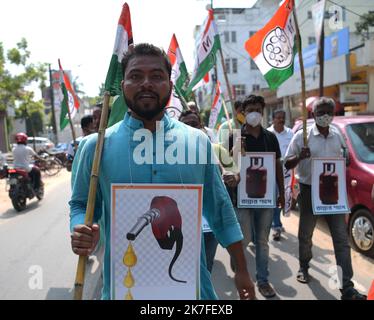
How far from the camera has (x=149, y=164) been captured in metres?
1.80

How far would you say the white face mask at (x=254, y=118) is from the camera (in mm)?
4051

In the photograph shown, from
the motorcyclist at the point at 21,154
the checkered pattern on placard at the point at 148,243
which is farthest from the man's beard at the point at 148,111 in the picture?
the motorcyclist at the point at 21,154

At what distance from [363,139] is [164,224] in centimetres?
463

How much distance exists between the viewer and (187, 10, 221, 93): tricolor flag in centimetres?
518

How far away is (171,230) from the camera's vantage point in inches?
69.6

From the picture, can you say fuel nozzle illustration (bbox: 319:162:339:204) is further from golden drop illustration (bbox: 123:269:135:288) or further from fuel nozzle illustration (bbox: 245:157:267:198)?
golden drop illustration (bbox: 123:269:135:288)

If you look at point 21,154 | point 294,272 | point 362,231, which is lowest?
point 294,272

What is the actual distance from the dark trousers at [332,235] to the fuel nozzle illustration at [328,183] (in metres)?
0.13

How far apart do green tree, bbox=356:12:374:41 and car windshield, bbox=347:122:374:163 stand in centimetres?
1372

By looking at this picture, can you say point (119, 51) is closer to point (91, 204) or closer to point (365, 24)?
point (91, 204)

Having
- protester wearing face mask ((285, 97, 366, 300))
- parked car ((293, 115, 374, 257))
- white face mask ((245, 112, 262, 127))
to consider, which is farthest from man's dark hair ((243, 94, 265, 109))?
parked car ((293, 115, 374, 257))

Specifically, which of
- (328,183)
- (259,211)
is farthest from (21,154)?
(328,183)

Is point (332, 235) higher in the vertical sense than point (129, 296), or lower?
lower
